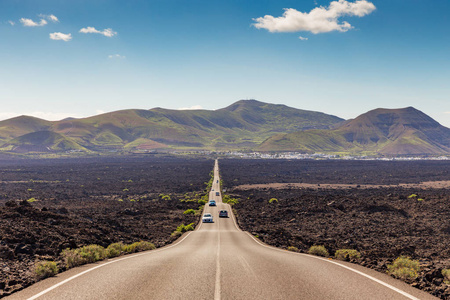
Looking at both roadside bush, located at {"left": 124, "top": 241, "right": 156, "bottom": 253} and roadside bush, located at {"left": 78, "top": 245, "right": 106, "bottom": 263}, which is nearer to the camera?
roadside bush, located at {"left": 78, "top": 245, "right": 106, "bottom": 263}

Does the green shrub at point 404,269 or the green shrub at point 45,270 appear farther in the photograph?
the green shrub at point 45,270

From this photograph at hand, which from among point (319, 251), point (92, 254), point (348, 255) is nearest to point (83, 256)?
point (92, 254)

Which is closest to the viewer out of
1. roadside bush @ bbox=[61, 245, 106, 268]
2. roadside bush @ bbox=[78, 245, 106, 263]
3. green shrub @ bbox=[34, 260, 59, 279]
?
green shrub @ bbox=[34, 260, 59, 279]

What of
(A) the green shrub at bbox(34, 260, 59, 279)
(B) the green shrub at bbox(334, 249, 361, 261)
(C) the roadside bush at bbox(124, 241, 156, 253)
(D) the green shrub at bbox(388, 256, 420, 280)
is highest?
(D) the green shrub at bbox(388, 256, 420, 280)

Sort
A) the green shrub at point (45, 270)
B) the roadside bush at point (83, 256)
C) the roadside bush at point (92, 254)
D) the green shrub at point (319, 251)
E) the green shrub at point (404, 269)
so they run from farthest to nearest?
the green shrub at point (319, 251), the roadside bush at point (92, 254), the roadside bush at point (83, 256), the green shrub at point (45, 270), the green shrub at point (404, 269)

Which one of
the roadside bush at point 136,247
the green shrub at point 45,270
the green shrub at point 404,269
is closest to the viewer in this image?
the green shrub at point 404,269

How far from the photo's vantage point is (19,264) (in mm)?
13008

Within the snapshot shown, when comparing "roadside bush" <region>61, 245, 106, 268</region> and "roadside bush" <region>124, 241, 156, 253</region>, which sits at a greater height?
"roadside bush" <region>61, 245, 106, 268</region>

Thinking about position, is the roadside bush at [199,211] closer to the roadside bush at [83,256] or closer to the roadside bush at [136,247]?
the roadside bush at [136,247]

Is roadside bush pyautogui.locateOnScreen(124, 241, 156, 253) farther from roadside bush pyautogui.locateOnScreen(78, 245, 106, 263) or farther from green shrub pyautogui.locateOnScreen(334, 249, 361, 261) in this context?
green shrub pyautogui.locateOnScreen(334, 249, 361, 261)

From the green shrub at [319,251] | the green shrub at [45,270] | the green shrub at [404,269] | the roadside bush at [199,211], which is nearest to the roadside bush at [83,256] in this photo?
the green shrub at [45,270]

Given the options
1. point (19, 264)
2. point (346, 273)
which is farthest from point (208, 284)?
point (19, 264)

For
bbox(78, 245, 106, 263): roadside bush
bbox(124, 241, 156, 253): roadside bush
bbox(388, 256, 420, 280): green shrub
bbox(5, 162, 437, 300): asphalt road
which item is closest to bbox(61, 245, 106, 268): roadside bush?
bbox(78, 245, 106, 263): roadside bush

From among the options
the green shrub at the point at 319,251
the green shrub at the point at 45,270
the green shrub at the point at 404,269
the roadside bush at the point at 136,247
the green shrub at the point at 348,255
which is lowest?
the roadside bush at the point at 136,247
